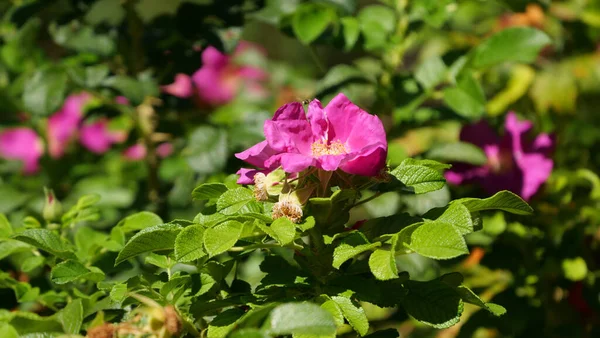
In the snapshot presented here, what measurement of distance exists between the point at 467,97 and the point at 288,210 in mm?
713

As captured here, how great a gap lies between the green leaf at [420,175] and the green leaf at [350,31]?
0.54 metres

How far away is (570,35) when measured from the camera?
2.30 m

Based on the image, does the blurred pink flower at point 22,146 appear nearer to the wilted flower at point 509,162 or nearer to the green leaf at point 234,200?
the wilted flower at point 509,162

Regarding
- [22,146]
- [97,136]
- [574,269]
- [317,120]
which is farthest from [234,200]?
[22,146]

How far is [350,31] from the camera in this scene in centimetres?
147

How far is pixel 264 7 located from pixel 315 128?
767 mm

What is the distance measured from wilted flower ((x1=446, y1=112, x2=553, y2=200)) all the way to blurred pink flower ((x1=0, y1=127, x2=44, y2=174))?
4.58 feet

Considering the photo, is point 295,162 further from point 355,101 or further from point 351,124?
point 355,101

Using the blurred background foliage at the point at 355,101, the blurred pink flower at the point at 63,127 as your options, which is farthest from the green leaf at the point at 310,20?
the blurred pink flower at the point at 63,127

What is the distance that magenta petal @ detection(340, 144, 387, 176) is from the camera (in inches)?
34.5

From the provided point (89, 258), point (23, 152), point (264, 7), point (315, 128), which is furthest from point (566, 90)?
point (23, 152)

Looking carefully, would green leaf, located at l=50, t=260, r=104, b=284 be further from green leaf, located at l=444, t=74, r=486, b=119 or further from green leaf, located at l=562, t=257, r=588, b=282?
green leaf, located at l=562, t=257, r=588, b=282

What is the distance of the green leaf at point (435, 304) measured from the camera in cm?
87

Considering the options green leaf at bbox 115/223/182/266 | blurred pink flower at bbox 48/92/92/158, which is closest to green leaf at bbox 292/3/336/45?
green leaf at bbox 115/223/182/266
